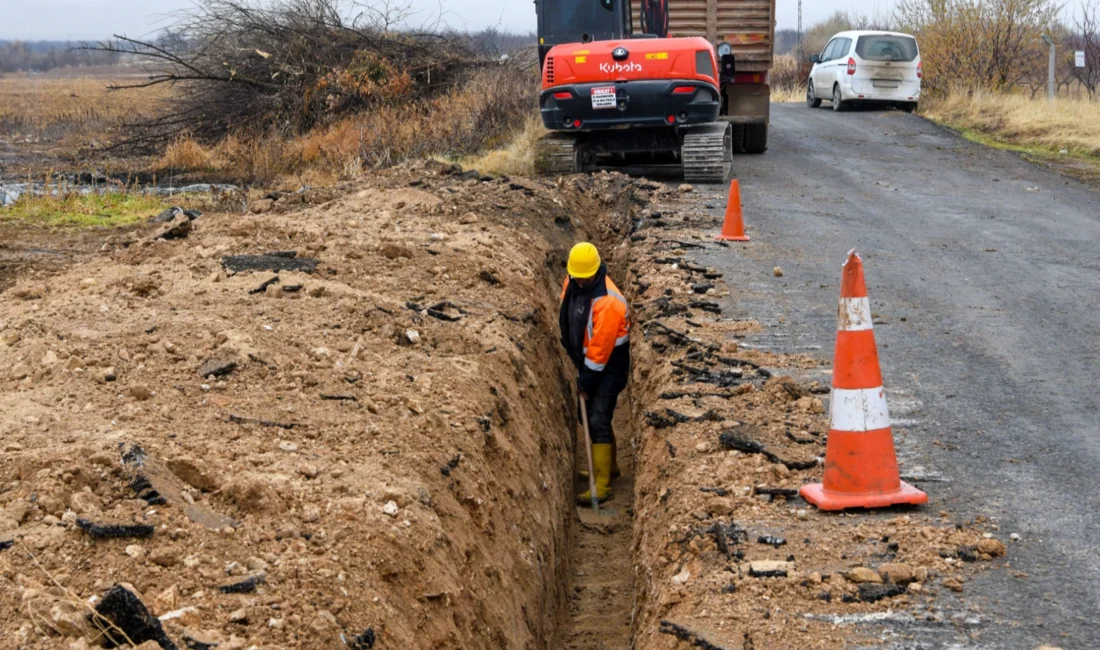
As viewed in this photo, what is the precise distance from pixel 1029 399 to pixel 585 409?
10.2ft

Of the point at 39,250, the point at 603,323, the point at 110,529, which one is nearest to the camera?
the point at 110,529

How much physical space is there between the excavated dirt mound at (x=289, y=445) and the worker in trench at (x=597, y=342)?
325mm

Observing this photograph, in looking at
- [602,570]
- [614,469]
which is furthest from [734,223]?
[602,570]

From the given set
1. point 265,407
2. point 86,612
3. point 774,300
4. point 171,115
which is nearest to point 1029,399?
point 774,300

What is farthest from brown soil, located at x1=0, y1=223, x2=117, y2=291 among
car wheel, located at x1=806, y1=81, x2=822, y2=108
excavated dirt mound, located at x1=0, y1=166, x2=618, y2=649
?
car wheel, located at x1=806, y1=81, x2=822, y2=108

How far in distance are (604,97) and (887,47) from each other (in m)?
12.0

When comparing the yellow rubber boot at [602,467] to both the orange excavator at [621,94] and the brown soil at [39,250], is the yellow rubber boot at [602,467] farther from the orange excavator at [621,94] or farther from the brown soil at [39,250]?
the orange excavator at [621,94]

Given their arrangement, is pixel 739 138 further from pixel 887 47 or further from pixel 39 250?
pixel 39 250

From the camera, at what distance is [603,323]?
8.08 m

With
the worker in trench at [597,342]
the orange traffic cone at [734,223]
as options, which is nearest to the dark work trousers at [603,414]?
the worker in trench at [597,342]

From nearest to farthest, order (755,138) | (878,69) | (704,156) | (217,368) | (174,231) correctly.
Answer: (217,368), (174,231), (704,156), (755,138), (878,69)

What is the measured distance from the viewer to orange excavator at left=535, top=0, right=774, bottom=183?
13.8 meters

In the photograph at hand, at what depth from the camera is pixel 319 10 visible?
73.9 feet

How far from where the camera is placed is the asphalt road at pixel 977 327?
4328 millimetres
